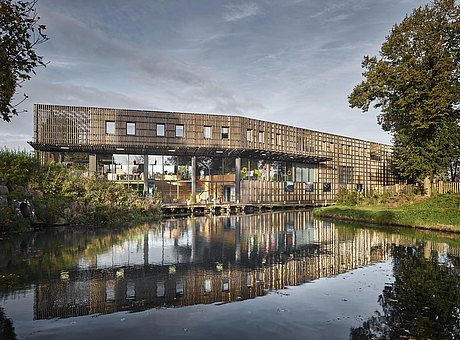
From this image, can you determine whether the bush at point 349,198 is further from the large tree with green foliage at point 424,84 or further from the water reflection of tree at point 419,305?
the water reflection of tree at point 419,305

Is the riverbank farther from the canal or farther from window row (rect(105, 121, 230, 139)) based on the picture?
window row (rect(105, 121, 230, 139))

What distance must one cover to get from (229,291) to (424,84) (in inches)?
927

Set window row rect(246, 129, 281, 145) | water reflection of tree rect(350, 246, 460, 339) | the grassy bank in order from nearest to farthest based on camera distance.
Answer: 1. water reflection of tree rect(350, 246, 460, 339)
2. the grassy bank
3. window row rect(246, 129, 281, 145)

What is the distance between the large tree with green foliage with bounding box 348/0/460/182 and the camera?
25.8m

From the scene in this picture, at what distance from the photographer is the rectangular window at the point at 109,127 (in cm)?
3894

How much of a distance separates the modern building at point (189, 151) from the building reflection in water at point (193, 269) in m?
23.6

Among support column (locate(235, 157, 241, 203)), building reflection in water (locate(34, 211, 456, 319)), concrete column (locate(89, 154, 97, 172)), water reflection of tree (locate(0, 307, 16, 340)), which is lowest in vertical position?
building reflection in water (locate(34, 211, 456, 319))

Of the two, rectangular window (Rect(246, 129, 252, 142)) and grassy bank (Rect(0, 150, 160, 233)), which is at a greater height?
rectangular window (Rect(246, 129, 252, 142))

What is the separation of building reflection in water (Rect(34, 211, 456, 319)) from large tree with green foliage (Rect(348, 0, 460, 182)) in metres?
12.5

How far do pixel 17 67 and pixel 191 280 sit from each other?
5.98 meters

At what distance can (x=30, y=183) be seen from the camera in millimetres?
23016

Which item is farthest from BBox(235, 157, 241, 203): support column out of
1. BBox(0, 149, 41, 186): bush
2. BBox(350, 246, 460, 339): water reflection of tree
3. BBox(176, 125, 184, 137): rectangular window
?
BBox(350, 246, 460, 339): water reflection of tree

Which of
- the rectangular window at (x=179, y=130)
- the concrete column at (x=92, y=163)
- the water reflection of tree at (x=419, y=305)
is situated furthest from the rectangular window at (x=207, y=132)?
the water reflection of tree at (x=419, y=305)

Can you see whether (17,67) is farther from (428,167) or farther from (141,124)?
(141,124)
